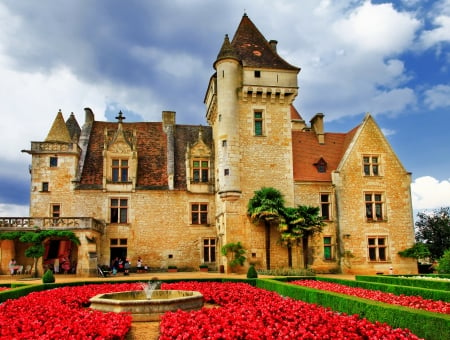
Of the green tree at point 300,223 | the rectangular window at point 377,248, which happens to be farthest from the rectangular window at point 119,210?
the rectangular window at point 377,248

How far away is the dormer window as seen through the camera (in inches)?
1156

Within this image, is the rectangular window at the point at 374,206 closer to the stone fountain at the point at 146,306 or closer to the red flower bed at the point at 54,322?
the stone fountain at the point at 146,306

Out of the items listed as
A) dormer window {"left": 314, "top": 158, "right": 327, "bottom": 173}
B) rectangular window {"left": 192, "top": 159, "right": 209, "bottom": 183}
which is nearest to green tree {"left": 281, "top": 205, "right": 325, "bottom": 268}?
dormer window {"left": 314, "top": 158, "right": 327, "bottom": 173}

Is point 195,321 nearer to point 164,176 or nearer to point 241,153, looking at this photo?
point 241,153

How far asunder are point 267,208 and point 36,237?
1332cm

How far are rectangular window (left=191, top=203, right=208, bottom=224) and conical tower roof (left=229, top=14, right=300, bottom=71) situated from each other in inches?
397

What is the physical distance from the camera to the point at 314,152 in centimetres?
3048

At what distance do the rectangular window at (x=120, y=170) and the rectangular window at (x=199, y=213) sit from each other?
512 cm

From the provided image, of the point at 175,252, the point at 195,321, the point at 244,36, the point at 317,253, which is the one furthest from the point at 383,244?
the point at 195,321

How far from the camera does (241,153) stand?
27578 millimetres

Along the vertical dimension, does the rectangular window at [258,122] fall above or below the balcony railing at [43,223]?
above

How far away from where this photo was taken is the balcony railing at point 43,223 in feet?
80.9

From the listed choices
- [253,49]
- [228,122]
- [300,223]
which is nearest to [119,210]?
[228,122]

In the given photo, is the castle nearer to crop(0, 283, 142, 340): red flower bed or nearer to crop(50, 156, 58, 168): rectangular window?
crop(50, 156, 58, 168): rectangular window
